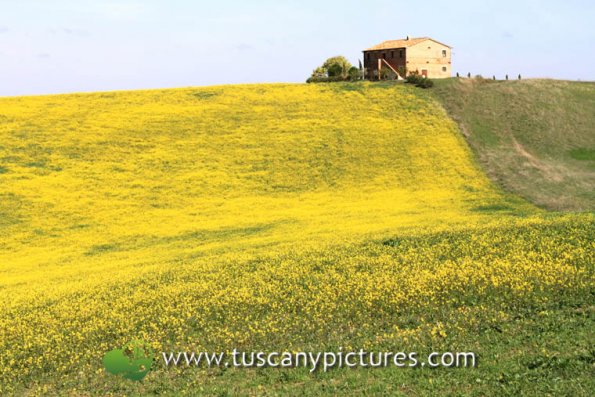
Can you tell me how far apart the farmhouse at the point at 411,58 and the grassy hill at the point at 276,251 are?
10937 mm

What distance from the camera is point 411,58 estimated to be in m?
79.9

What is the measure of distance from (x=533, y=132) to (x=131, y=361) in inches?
2085

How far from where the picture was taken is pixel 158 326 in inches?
834

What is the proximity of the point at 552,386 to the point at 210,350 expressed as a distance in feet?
32.8

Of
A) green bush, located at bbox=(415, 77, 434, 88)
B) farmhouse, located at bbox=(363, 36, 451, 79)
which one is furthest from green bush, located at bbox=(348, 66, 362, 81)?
green bush, located at bbox=(415, 77, 434, 88)

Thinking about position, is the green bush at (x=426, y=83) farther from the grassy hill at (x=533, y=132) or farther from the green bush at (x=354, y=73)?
the green bush at (x=354, y=73)

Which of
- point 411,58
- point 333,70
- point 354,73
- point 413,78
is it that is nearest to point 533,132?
point 413,78

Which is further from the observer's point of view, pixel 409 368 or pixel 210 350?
pixel 210 350

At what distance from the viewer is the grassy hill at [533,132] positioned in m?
48.4

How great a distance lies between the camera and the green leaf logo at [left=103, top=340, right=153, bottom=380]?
→ 17.7 metres

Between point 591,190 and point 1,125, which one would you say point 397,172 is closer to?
point 591,190

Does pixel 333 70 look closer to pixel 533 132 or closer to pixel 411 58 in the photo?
pixel 411 58

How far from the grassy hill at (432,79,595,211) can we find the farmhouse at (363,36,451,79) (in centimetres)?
766

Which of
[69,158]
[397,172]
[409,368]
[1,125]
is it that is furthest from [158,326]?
[1,125]
